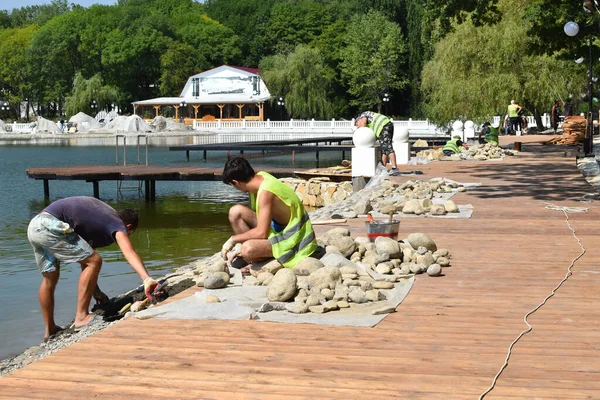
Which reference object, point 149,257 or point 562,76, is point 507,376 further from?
point 562,76

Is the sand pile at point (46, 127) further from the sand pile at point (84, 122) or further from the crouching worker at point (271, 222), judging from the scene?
the crouching worker at point (271, 222)

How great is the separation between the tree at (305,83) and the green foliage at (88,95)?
20.6m

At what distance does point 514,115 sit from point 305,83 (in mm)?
43236

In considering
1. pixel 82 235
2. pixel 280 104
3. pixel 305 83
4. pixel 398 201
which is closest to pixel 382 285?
pixel 82 235

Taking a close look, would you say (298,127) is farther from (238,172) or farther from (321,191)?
(238,172)

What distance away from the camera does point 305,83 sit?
73.6m

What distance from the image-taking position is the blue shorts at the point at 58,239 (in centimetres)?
695

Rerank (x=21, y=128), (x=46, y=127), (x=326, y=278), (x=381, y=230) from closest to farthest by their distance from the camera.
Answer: (x=326, y=278), (x=381, y=230), (x=46, y=127), (x=21, y=128)

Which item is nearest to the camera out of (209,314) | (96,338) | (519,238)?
(96,338)

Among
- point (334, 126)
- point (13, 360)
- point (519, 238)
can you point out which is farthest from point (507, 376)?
point (334, 126)

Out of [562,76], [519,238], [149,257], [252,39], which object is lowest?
[149,257]

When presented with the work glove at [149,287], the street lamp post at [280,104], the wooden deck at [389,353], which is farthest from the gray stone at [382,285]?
the street lamp post at [280,104]

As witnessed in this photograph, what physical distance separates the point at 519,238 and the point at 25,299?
20.3 ft

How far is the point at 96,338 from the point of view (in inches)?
207
